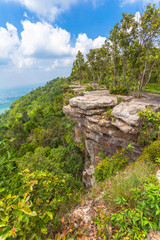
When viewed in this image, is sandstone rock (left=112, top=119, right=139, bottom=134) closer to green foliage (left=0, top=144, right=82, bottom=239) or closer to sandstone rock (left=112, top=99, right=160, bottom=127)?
sandstone rock (left=112, top=99, right=160, bottom=127)

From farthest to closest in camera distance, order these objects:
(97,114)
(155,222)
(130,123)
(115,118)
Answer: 1. (97,114)
2. (115,118)
3. (130,123)
4. (155,222)

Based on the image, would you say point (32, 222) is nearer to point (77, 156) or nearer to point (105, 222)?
point (105, 222)

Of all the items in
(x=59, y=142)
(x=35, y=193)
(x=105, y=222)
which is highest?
(x=35, y=193)

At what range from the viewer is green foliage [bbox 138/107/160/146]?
5.90 meters

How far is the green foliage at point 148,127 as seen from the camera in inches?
232

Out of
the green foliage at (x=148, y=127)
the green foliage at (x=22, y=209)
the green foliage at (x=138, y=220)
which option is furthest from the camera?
the green foliage at (x=148, y=127)

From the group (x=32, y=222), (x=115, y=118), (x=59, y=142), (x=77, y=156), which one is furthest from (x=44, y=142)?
(x=32, y=222)

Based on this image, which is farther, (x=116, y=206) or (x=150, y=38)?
(x=150, y=38)

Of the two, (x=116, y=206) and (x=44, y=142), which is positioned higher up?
(x=116, y=206)

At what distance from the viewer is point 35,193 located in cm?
222

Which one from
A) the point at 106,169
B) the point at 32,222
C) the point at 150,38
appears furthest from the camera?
the point at 150,38

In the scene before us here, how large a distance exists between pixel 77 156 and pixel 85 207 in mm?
15451

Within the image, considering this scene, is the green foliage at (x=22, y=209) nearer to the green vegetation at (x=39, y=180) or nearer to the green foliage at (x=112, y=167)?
the green vegetation at (x=39, y=180)

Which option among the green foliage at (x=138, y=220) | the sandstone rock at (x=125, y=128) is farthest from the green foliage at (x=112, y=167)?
the green foliage at (x=138, y=220)
